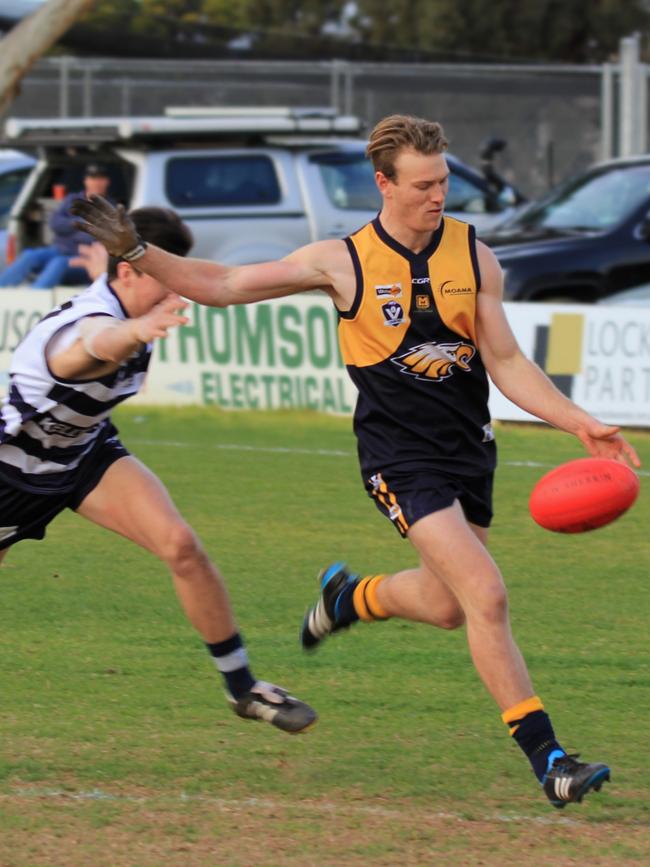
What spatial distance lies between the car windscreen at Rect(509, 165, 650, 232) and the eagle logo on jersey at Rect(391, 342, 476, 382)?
9.95 m

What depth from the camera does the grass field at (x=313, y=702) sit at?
15.9ft

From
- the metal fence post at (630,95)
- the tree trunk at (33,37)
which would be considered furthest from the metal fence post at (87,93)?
the metal fence post at (630,95)

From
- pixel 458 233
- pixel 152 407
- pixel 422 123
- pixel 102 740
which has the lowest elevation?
pixel 152 407

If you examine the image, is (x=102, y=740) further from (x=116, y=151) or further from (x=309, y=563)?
(x=116, y=151)

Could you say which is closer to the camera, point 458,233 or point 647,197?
point 458,233

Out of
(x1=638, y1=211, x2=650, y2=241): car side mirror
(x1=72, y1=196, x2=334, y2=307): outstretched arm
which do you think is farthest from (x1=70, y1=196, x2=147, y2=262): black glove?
(x1=638, y1=211, x2=650, y2=241): car side mirror

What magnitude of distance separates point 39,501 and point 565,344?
8159mm

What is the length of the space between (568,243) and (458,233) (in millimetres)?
9589

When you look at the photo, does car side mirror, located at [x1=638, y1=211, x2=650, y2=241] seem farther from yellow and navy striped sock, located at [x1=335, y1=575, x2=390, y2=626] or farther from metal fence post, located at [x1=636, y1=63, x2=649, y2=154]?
yellow and navy striped sock, located at [x1=335, y1=575, x2=390, y2=626]

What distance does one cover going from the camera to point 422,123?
5297 mm

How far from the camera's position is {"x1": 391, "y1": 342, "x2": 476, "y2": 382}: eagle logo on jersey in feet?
17.4

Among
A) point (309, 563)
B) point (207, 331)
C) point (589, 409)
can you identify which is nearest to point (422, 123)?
point (309, 563)

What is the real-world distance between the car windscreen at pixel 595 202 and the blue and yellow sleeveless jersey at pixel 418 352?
9.89 meters

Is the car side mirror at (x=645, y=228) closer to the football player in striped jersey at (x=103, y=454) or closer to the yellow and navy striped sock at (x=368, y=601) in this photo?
the yellow and navy striped sock at (x=368, y=601)
